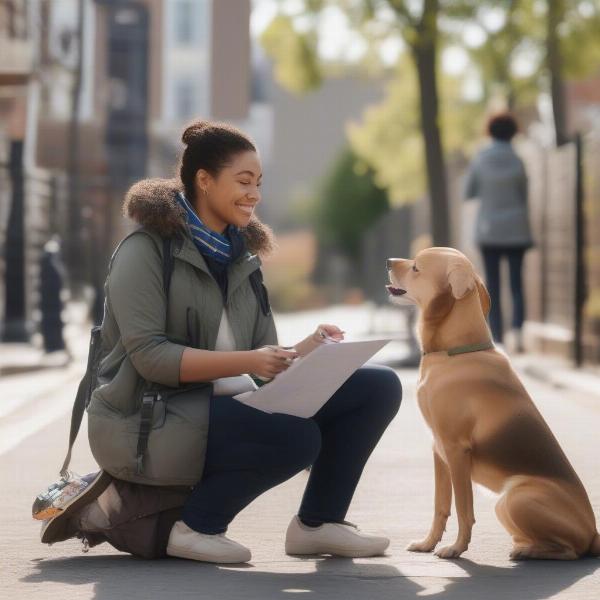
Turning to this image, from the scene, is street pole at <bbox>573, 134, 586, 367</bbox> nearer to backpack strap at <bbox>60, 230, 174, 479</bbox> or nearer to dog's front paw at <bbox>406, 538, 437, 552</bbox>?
dog's front paw at <bbox>406, 538, 437, 552</bbox>

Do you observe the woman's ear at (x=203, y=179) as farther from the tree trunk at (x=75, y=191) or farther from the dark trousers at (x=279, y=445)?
the tree trunk at (x=75, y=191)

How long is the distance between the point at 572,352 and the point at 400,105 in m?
25.7

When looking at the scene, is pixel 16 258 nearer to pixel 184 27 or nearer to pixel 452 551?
pixel 452 551

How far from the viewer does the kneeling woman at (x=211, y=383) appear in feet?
18.5

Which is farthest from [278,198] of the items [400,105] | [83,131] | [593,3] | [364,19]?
[364,19]

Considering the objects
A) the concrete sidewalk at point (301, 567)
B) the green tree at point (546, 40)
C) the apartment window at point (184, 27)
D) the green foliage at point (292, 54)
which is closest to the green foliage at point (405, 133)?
the green tree at point (546, 40)

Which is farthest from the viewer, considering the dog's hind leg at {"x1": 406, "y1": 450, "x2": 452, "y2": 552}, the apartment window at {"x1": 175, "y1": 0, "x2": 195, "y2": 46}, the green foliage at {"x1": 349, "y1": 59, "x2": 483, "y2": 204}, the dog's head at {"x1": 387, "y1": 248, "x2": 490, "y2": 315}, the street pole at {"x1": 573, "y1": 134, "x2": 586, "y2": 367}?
the apartment window at {"x1": 175, "y1": 0, "x2": 195, "y2": 46}

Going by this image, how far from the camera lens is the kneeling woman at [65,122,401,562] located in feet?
18.5

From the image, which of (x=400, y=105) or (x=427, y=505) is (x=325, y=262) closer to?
(x=400, y=105)

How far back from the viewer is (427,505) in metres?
7.30

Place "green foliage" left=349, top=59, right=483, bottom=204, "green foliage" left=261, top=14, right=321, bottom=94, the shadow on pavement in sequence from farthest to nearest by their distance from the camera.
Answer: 1. "green foliage" left=349, top=59, right=483, bottom=204
2. "green foliage" left=261, top=14, right=321, bottom=94
3. the shadow on pavement

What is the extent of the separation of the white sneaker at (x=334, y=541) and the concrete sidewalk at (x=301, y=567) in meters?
0.05

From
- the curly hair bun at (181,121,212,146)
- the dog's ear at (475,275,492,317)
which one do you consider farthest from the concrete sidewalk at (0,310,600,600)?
the curly hair bun at (181,121,212,146)

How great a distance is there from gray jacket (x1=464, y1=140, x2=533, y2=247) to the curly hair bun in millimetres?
10073
